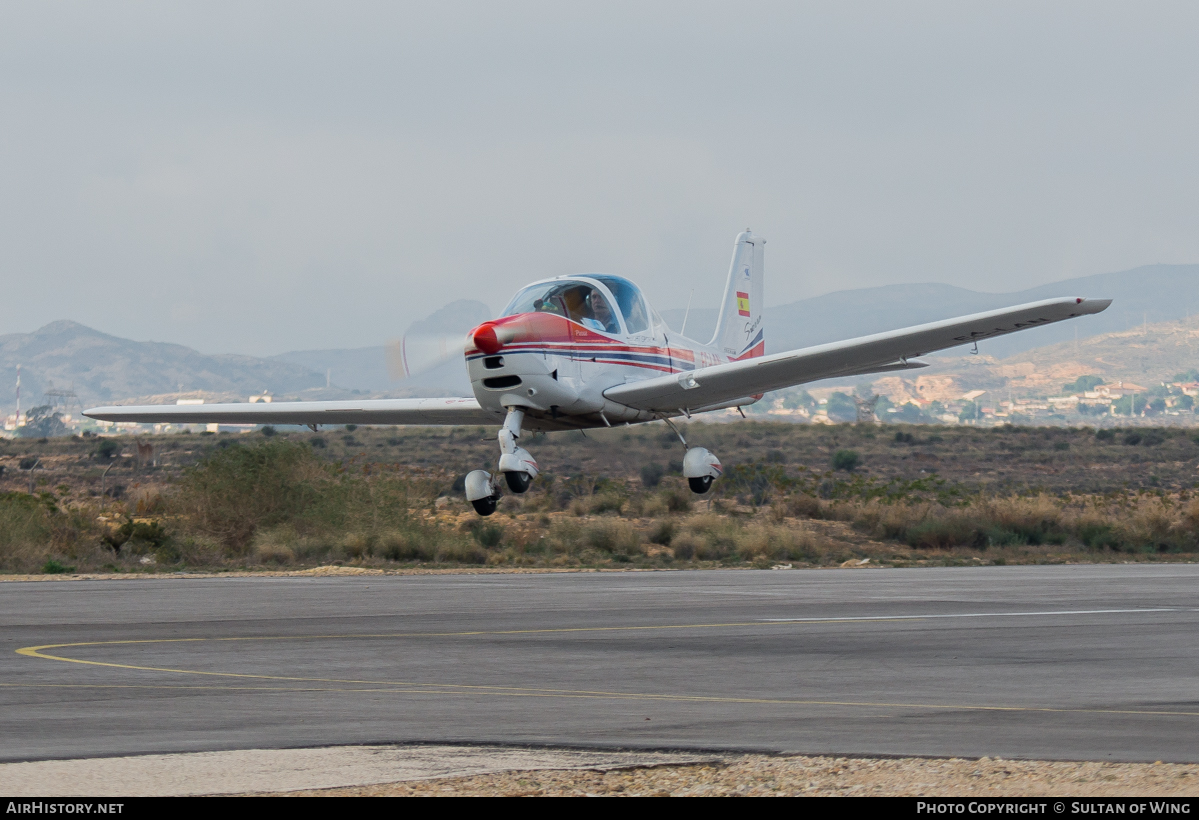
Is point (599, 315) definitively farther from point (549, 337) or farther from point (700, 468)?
point (700, 468)

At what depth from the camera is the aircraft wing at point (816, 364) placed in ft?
76.7

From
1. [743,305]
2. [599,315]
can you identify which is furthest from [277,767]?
[743,305]

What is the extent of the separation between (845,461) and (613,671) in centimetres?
6410

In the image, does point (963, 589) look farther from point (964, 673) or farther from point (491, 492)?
point (964, 673)

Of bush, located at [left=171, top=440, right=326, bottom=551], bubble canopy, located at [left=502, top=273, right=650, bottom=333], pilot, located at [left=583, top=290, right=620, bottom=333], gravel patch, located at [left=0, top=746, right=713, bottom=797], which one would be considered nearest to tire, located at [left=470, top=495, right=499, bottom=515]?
bubble canopy, located at [left=502, top=273, right=650, bottom=333]

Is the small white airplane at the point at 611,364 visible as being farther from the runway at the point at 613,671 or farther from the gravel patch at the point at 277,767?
the gravel patch at the point at 277,767

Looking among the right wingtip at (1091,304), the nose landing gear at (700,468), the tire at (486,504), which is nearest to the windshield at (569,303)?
the nose landing gear at (700,468)

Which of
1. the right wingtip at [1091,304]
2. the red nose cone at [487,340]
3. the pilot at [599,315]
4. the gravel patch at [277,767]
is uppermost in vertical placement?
the pilot at [599,315]

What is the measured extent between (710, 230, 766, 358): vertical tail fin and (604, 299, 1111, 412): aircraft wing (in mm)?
4483

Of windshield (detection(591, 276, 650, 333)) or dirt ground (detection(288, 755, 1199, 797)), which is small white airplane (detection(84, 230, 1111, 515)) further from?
dirt ground (detection(288, 755, 1199, 797))

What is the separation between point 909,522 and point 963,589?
73.6 ft

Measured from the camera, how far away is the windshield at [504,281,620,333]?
81.1 ft

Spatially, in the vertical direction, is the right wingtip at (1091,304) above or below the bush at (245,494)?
above
